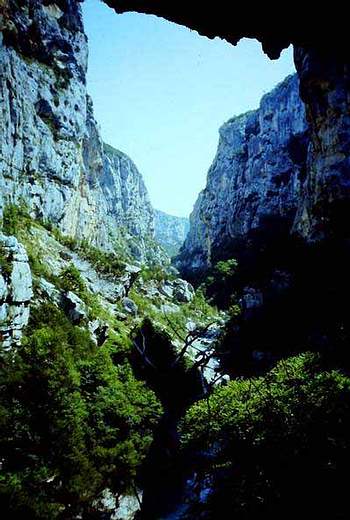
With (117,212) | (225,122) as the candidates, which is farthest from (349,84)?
(117,212)

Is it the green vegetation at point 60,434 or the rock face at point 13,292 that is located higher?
the rock face at point 13,292

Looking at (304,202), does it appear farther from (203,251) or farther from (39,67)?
(203,251)

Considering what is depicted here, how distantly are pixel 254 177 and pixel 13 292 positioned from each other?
73.0m

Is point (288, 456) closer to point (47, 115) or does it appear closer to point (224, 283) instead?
point (47, 115)

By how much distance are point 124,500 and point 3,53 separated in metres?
59.7

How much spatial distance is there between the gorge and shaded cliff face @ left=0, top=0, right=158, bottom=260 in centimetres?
35

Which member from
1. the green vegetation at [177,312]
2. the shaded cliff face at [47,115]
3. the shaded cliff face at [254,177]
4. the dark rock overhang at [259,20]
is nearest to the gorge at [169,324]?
the dark rock overhang at [259,20]

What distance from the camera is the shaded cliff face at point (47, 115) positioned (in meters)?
54.4

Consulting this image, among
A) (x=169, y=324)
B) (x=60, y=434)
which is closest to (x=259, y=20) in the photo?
(x=60, y=434)

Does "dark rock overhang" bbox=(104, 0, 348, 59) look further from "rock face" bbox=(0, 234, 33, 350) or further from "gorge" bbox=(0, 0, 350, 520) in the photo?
"rock face" bbox=(0, 234, 33, 350)

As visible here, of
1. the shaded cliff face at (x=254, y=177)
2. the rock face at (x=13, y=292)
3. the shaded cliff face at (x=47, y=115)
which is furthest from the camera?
the shaded cliff face at (x=254, y=177)

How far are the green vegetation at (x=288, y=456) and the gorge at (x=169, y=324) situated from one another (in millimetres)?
53

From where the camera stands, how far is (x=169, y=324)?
3897 centimetres

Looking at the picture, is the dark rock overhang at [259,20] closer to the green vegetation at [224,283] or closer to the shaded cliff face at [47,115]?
the shaded cliff face at [47,115]
